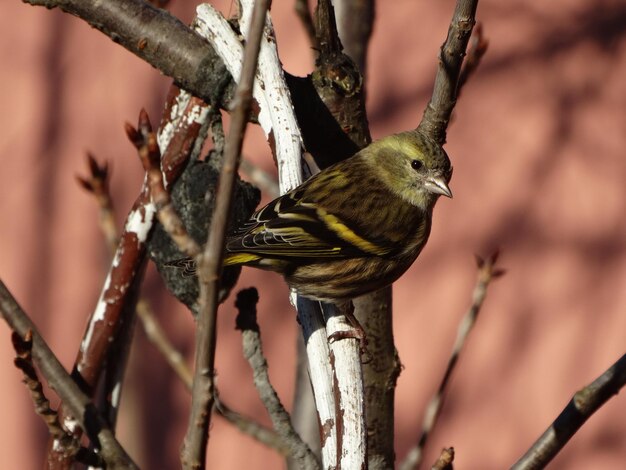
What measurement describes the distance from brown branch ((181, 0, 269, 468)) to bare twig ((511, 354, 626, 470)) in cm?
75

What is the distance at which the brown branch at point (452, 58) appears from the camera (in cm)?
210

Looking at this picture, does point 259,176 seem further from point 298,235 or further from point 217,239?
point 217,239

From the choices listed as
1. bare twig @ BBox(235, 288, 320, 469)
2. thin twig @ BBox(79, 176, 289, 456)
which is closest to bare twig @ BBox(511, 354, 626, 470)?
bare twig @ BBox(235, 288, 320, 469)

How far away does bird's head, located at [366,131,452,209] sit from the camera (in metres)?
2.99

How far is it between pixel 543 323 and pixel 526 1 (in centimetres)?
144

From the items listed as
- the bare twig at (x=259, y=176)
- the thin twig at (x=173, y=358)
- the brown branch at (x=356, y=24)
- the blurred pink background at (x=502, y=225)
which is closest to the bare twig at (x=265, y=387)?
the thin twig at (x=173, y=358)

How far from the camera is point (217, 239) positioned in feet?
3.56

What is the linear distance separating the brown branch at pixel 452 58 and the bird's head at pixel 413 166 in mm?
587

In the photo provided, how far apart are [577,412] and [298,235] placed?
4.17 ft

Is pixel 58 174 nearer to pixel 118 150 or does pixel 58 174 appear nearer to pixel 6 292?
pixel 118 150

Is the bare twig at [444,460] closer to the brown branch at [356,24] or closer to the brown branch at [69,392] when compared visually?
the brown branch at [69,392]

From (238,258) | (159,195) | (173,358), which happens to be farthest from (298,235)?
(159,195)

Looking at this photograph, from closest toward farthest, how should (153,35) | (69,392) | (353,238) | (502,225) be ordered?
(69,392) < (153,35) < (353,238) < (502,225)

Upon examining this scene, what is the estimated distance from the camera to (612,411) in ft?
13.3
